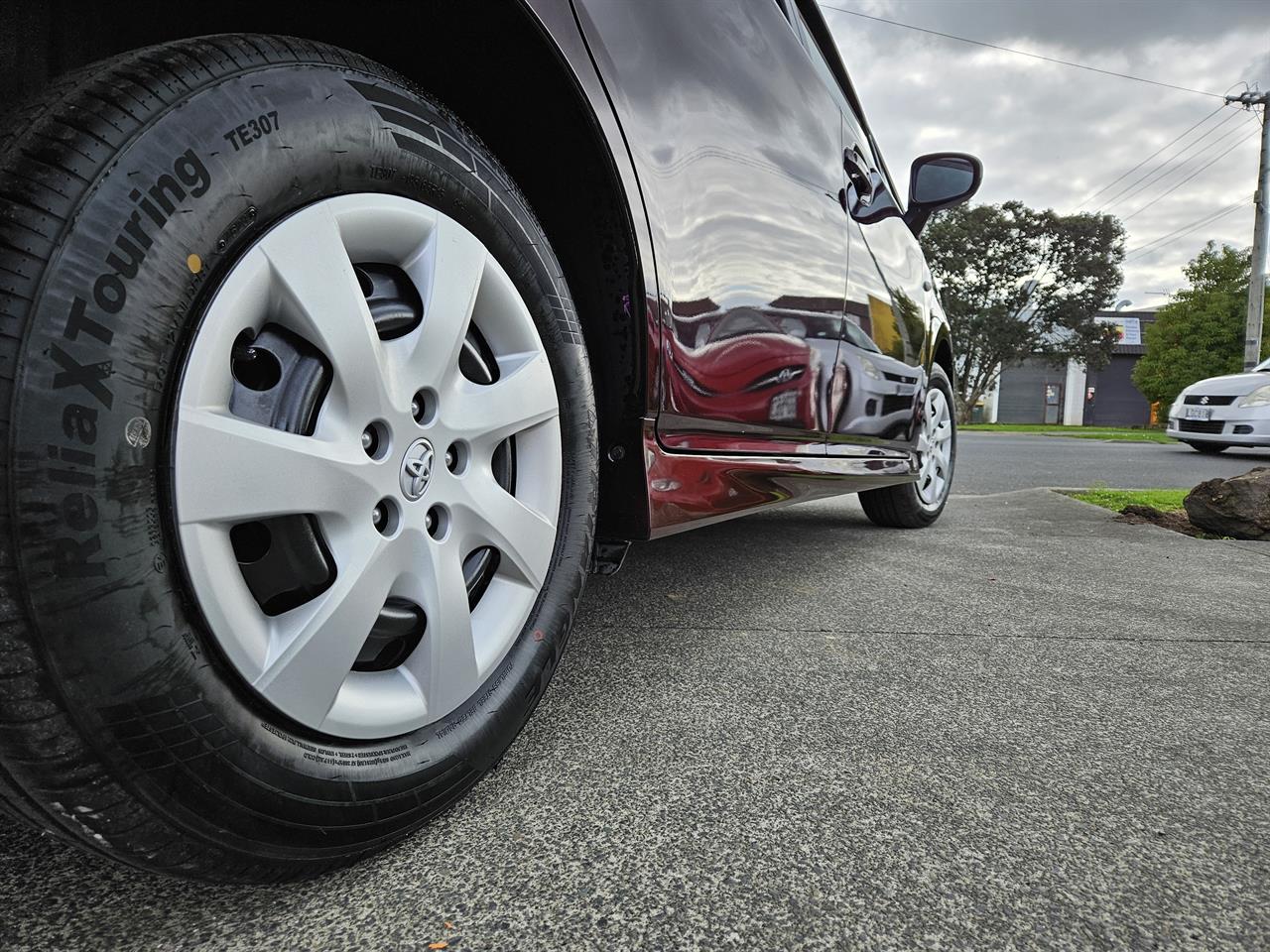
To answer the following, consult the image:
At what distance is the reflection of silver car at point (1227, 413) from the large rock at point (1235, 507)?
648 centimetres

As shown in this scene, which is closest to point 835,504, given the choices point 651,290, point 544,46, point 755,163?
point 755,163

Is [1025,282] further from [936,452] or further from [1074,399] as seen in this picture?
[936,452]

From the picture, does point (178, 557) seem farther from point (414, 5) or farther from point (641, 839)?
point (414, 5)

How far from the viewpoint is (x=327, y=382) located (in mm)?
799

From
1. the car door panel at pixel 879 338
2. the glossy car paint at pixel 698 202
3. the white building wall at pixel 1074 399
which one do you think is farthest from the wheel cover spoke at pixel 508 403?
the white building wall at pixel 1074 399

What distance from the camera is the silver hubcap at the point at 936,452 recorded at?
3295 mm

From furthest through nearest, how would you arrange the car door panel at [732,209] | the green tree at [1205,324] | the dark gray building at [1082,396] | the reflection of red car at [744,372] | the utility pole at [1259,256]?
1. the dark gray building at [1082,396]
2. the green tree at [1205,324]
3. the utility pole at [1259,256]
4. the reflection of red car at [744,372]
5. the car door panel at [732,209]

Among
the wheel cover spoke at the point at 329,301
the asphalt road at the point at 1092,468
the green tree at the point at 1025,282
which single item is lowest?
the asphalt road at the point at 1092,468

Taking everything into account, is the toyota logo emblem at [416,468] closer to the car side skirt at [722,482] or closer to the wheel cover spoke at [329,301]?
the wheel cover spoke at [329,301]

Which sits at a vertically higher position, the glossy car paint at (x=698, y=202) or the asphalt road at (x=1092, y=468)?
the glossy car paint at (x=698, y=202)

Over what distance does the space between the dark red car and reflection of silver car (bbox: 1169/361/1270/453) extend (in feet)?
31.9

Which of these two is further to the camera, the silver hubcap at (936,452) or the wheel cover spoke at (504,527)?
the silver hubcap at (936,452)

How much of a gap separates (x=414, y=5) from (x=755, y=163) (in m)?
0.75

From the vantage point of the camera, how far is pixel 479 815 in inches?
37.1
